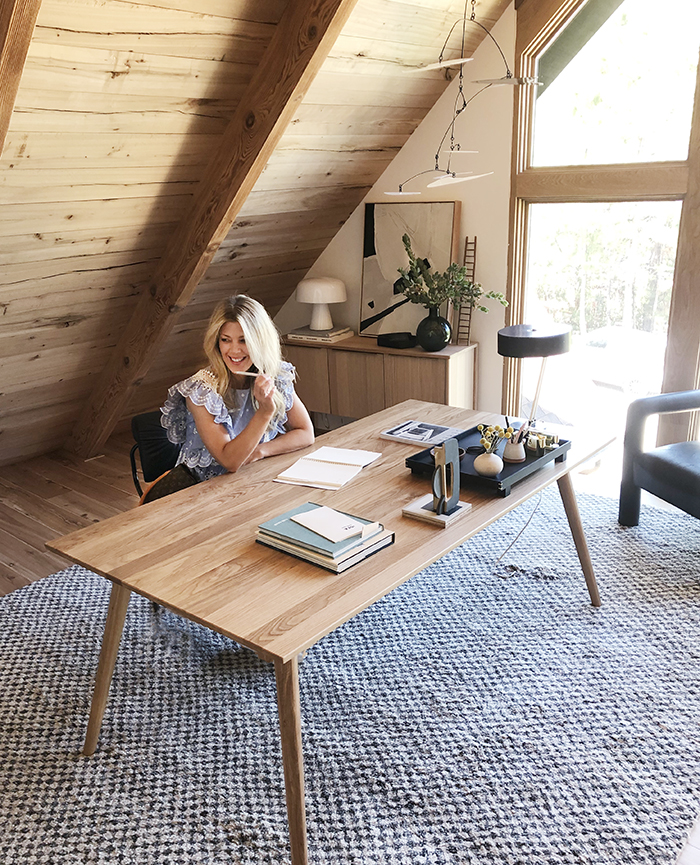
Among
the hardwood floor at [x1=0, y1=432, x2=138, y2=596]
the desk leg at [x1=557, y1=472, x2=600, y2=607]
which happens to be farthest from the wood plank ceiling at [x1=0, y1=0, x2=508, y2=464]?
the desk leg at [x1=557, y1=472, x2=600, y2=607]

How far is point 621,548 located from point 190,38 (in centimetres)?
255

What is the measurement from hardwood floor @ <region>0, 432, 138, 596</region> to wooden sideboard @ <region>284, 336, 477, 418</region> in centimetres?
120

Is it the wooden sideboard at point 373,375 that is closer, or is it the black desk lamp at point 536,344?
the black desk lamp at point 536,344

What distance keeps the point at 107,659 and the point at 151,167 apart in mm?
1992

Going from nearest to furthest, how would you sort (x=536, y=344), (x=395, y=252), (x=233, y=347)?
(x=233, y=347) → (x=536, y=344) → (x=395, y=252)

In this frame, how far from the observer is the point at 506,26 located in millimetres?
3764

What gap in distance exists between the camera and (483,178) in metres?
4.04

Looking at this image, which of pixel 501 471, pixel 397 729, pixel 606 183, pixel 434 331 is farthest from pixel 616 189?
pixel 397 729

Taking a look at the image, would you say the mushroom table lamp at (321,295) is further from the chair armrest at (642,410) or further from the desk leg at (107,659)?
the desk leg at (107,659)

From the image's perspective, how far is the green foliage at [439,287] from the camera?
3.97 metres

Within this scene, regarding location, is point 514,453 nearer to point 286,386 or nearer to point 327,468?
point 327,468

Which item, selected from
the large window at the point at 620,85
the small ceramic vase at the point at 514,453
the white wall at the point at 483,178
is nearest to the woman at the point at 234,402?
the small ceramic vase at the point at 514,453

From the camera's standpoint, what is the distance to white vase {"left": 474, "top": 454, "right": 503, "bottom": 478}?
2.30 metres

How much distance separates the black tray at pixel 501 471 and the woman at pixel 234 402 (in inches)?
19.3
